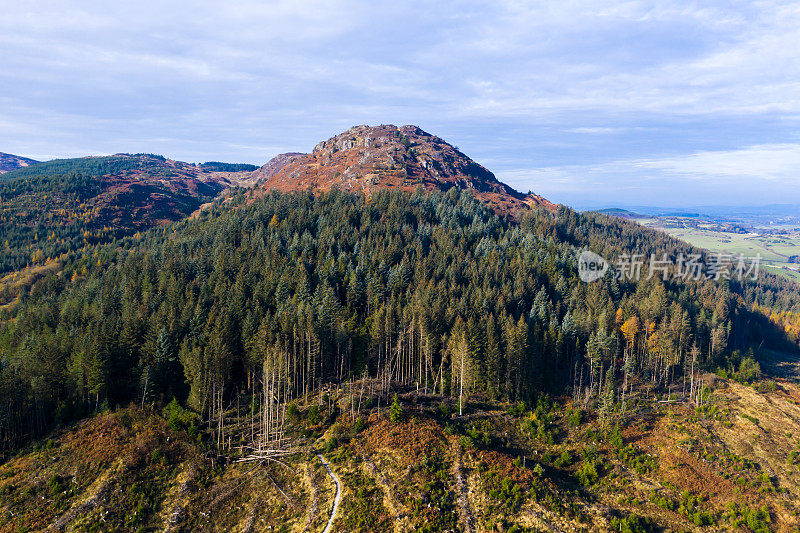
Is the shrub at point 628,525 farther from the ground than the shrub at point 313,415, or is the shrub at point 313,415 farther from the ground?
the shrub at point 313,415

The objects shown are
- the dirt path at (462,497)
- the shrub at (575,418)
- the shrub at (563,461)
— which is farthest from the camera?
the shrub at (575,418)

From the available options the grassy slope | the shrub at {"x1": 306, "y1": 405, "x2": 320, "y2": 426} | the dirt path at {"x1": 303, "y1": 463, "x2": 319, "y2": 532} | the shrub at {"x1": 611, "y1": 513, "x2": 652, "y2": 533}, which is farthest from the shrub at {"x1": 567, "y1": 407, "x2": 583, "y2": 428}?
the dirt path at {"x1": 303, "y1": 463, "x2": 319, "y2": 532}

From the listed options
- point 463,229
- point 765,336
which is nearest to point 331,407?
A: point 463,229

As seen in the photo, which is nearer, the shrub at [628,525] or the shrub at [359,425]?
the shrub at [628,525]

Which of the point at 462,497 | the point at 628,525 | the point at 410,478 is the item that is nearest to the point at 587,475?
the point at 628,525

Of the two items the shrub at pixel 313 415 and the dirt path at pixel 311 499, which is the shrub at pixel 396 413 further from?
the dirt path at pixel 311 499

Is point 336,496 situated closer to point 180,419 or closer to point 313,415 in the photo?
point 313,415

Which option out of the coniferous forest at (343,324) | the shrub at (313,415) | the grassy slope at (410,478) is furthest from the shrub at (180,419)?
the shrub at (313,415)

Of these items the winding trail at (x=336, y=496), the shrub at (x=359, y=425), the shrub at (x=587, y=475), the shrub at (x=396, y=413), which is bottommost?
the shrub at (x=587, y=475)
